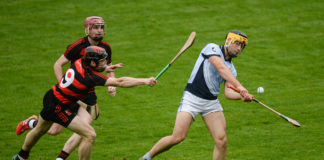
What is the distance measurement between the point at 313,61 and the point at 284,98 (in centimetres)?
303

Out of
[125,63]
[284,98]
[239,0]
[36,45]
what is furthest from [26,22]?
[284,98]

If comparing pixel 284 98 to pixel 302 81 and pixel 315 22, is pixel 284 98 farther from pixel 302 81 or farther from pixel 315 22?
pixel 315 22

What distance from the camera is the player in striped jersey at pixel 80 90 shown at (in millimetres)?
7215

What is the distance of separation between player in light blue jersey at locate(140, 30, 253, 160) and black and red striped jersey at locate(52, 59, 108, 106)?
1.37 meters

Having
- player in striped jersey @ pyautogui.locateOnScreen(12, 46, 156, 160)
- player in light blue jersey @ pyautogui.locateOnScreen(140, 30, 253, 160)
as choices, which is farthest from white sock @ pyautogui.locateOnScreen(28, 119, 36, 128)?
player in light blue jersey @ pyautogui.locateOnScreen(140, 30, 253, 160)

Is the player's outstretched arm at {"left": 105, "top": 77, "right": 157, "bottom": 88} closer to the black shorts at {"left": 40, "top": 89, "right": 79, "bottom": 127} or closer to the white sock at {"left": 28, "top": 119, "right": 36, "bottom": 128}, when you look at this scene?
the black shorts at {"left": 40, "top": 89, "right": 79, "bottom": 127}

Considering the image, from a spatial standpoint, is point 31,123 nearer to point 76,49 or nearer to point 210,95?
point 76,49

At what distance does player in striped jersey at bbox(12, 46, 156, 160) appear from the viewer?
23.7 feet

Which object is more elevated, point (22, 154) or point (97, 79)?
point (97, 79)

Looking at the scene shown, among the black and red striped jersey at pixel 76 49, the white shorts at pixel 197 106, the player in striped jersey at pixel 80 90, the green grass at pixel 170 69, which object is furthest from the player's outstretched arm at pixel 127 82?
the green grass at pixel 170 69

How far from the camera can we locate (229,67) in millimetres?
7590

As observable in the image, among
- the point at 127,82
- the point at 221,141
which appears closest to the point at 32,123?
the point at 127,82

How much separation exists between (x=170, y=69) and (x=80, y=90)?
23.6ft

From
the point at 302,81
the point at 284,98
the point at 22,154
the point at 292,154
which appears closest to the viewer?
the point at 22,154
